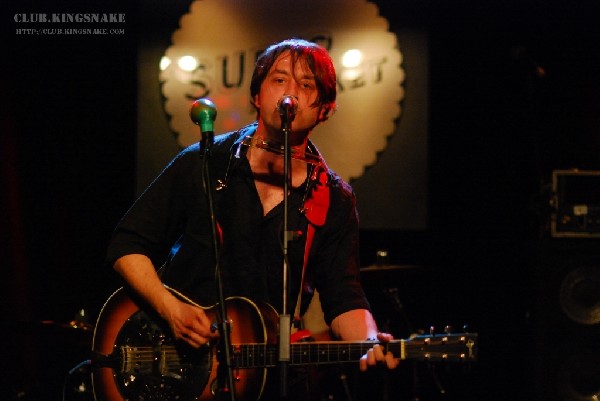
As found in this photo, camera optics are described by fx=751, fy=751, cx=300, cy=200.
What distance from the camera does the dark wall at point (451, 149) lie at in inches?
204

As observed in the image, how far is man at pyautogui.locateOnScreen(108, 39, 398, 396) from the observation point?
3086 millimetres

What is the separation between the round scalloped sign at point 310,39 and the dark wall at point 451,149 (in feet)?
0.83

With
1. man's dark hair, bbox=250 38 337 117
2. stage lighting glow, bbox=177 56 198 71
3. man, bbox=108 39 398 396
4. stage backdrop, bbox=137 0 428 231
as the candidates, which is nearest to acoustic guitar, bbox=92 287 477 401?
man, bbox=108 39 398 396

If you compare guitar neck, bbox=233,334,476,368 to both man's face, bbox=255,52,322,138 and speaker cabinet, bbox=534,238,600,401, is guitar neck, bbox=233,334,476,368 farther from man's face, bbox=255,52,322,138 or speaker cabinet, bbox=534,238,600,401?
speaker cabinet, bbox=534,238,600,401

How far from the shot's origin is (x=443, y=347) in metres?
2.85

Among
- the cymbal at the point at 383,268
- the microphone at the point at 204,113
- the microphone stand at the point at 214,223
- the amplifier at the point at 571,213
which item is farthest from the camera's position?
the cymbal at the point at 383,268

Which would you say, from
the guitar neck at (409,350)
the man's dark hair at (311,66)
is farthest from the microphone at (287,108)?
the guitar neck at (409,350)

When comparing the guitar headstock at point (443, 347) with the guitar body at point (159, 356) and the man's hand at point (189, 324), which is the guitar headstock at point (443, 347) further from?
the man's hand at point (189, 324)

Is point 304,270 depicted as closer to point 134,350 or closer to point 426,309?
point 134,350

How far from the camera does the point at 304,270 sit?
3234 mm

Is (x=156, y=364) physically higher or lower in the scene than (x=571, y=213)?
lower

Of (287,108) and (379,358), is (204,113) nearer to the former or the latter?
(287,108)

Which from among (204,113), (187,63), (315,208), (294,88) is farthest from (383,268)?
(204,113)

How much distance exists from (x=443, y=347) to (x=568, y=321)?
1.94 m
